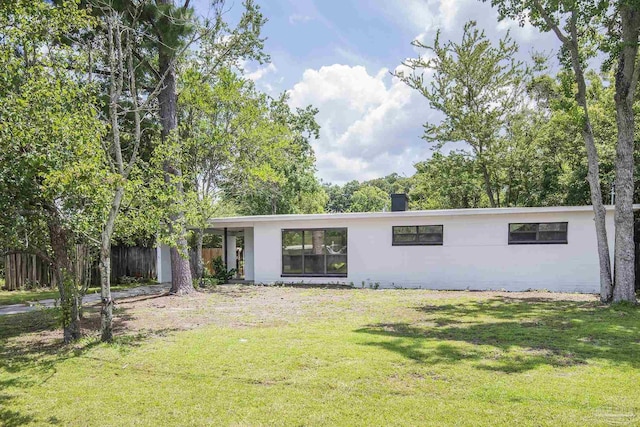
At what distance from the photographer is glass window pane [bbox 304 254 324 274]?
1443 cm

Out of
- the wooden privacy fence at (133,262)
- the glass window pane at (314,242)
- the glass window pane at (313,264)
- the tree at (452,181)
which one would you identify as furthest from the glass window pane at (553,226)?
the wooden privacy fence at (133,262)

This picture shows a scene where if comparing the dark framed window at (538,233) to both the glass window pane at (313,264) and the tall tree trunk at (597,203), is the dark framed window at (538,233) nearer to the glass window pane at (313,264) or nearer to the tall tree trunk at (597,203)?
the tall tree trunk at (597,203)

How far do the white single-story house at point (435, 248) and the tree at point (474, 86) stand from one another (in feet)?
22.8

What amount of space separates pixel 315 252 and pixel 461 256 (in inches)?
191

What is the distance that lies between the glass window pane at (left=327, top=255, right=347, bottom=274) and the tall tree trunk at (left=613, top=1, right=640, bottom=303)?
7567 mm

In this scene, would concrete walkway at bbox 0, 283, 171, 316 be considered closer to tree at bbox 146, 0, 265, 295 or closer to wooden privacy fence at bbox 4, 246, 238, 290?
wooden privacy fence at bbox 4, 246, 238, 290

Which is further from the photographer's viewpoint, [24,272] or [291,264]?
[291,264]

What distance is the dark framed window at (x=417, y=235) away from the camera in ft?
43.1

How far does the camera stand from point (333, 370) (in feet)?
15.3

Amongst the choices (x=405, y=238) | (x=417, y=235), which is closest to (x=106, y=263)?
(x=405, y=238)

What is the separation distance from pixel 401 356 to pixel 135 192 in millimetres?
4654

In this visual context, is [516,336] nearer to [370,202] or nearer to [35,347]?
[35,347]

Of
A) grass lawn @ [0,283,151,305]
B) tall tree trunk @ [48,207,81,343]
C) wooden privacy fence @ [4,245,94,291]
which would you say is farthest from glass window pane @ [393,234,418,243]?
wooden privacy fence @ [4,245,94,291]

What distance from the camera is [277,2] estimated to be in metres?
11.7
